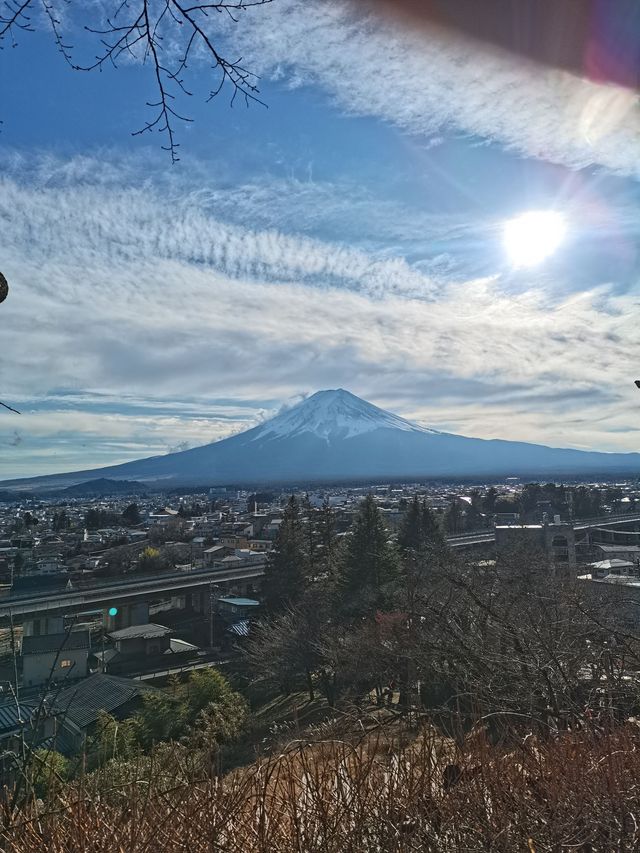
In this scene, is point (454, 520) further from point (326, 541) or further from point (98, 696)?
point (98, 696)

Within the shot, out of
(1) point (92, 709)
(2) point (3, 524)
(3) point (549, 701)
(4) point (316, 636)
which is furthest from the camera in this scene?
(2) point (3, 524)

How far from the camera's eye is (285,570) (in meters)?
22.5

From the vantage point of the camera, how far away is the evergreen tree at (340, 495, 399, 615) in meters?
17.5

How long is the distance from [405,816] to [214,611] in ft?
89.1

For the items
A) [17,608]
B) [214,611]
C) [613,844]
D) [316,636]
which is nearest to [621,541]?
[214,611]

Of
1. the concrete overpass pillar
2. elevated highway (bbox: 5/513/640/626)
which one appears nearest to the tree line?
elevated highway (bbox: 5/513/640/626)

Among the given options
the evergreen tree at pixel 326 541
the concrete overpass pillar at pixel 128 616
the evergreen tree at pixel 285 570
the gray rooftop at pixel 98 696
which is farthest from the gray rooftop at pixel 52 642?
the evergreen tree at pixel 326 541

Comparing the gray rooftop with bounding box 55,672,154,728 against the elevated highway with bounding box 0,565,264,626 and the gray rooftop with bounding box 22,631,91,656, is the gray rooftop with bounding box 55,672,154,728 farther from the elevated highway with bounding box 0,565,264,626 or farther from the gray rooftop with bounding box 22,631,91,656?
the elevated highway with bounding box 0,565,264,626

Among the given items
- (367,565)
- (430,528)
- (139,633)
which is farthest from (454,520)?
(139,633)

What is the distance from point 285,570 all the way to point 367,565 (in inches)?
168

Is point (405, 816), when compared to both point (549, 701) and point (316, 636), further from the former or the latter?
point (316, 636)

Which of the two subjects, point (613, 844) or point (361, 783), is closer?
point (613, 844)

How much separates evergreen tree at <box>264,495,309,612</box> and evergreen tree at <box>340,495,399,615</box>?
248 centimetres

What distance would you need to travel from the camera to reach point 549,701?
475 centimetres
